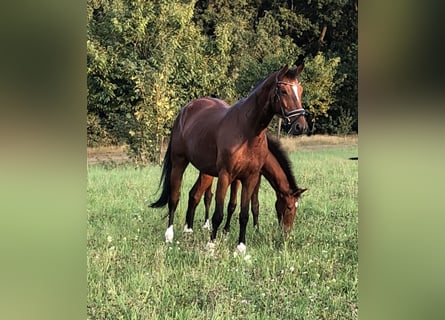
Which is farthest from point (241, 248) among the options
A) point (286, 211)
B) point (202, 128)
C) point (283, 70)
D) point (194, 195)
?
point (283, 70)

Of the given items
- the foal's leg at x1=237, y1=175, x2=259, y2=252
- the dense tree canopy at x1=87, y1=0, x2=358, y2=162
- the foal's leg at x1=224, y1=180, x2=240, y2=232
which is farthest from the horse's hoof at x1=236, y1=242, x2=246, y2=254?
the dense tree canopy at x1=87, y1=0, x2=358, y2=162

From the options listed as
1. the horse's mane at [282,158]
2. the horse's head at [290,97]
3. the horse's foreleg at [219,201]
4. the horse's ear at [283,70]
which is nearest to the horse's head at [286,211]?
the horse's mane at [282,158]

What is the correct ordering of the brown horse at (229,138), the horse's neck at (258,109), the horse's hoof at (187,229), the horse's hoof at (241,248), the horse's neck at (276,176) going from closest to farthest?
the brown horse at (229,138) < the horse's neck at (258,109) < the horse's hoof at (241,248) < the horse's neck at (276,176) < the horse's hoof at (187,229)

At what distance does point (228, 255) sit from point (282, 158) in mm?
691

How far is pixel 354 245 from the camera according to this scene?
2428mm

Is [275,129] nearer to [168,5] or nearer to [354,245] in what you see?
[354,245]

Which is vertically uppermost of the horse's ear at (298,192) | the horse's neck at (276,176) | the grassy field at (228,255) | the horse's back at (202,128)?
the horse's back at (202,128)

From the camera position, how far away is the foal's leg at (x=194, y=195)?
288 centimetres

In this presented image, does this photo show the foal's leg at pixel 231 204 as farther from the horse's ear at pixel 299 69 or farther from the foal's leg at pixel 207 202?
the horse's ear at pixel 299 69

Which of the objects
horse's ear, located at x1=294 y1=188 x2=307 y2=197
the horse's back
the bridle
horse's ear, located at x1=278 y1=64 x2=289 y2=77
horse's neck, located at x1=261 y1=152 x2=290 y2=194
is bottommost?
horse's ear, located at x1=294 y1=188 x2=307 y2=197

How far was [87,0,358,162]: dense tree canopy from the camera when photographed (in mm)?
2154

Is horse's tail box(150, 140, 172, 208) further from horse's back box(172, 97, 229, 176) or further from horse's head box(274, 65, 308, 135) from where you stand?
horse's head box(274, 65, 308, 135)

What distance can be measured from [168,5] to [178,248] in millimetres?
1471
